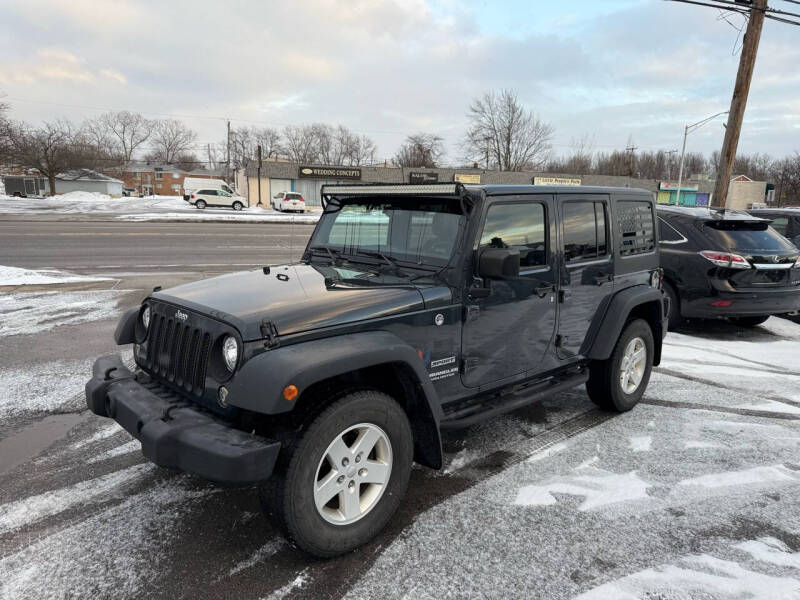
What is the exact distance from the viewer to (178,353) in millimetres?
2846

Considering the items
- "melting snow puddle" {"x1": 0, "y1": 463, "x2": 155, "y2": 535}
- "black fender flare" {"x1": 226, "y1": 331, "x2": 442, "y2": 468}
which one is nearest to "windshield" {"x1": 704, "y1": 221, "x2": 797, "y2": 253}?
"black fender flare" {"x1": 226, "y1": 331, "x2": 442, "y2": 468}

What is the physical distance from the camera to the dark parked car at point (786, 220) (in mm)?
9359

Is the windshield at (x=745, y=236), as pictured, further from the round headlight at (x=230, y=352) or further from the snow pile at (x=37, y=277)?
the snow pile at (x=37, y=277)


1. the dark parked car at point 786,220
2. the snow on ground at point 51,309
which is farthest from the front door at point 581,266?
the dark parked car at point 786,220

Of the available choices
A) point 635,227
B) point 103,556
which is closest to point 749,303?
point 635,227

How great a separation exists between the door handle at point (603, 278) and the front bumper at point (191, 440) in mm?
2886

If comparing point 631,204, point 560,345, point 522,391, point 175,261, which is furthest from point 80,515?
point 175,261

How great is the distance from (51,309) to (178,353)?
6133mm

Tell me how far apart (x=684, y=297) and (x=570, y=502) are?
5.36 m

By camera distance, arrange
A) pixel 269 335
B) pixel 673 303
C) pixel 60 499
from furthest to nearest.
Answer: pixel 673 303, pixel 60 499, pixel 269 335

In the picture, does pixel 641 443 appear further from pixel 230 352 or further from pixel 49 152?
pixel 49 152

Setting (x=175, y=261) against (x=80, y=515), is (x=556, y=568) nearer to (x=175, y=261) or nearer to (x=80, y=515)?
(x=80, y=515)

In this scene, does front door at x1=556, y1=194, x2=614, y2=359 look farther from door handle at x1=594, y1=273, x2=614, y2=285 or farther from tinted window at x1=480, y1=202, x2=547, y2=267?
tinted window at x1=480, y1=202, x2=547, y2=267

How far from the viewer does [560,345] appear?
3.96 m
